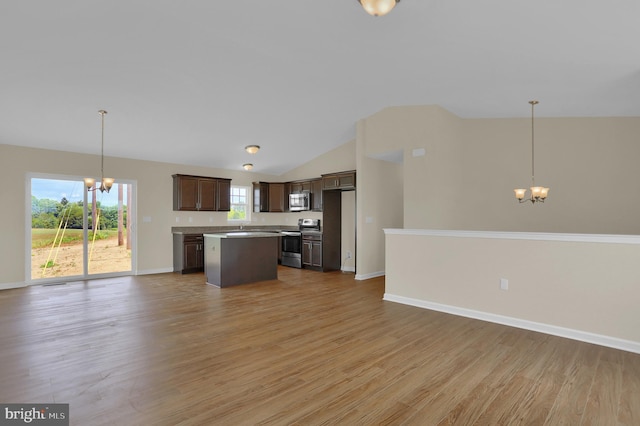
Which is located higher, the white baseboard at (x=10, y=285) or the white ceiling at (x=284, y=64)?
the white ceiling at (x=284, y=64)

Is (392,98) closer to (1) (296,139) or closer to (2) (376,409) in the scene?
(1) (296,139)

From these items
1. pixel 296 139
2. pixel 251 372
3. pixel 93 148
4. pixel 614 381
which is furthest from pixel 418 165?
pixel 93 148

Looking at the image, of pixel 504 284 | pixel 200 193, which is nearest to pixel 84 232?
pixel 200 193

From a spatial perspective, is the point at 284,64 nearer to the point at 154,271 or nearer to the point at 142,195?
the point at 142,195

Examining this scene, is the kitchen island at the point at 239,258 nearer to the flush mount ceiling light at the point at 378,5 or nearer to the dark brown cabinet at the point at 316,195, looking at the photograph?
the dark brown cabinet at the point at 316,195

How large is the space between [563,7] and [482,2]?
0.67 meters

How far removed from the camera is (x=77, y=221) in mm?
6352

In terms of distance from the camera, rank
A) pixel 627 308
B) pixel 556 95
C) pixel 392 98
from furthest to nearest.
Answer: pixel 392 98
pixel 556 95
pixel 627 308

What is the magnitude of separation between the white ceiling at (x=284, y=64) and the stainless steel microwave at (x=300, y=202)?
7.37 feet

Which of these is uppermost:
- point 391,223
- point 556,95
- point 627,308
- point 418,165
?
point 556,95

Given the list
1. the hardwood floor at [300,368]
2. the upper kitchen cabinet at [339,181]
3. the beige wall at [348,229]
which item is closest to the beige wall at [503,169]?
the upper kitchen cabinet at [339,181]

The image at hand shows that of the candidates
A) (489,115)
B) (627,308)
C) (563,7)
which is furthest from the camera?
(489,115)

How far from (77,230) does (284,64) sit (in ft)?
17.0

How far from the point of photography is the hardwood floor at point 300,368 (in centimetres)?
211
